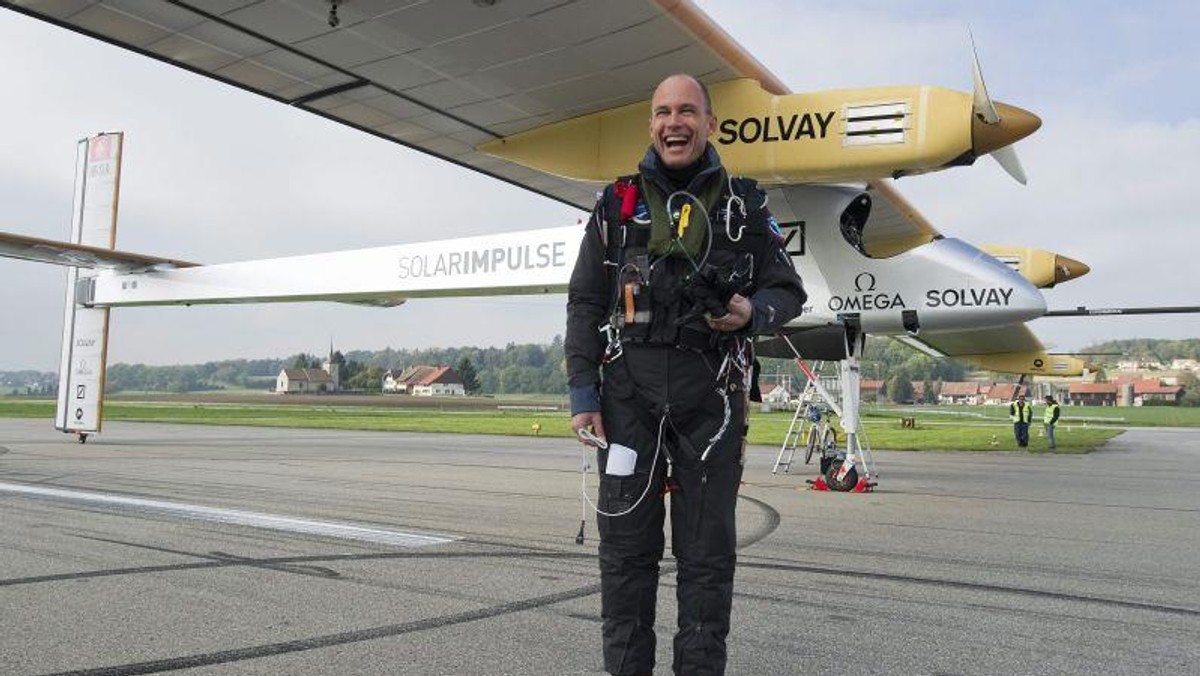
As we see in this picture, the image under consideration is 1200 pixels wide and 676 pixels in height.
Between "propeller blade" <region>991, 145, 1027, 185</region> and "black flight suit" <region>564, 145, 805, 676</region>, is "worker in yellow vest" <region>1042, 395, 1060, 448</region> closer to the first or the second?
"propeller blade" <region>991, 145, 1027, 185</region>

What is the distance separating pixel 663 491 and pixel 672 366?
15.5 inches

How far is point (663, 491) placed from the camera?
2523mm

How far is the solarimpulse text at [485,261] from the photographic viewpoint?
459 inches

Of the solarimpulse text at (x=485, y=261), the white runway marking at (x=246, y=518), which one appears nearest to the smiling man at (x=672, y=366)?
the white runway marking at (x=246, y=518)

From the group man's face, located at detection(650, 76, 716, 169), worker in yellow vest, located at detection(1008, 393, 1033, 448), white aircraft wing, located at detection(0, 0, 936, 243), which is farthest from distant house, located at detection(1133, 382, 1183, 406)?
man's face, located at detection(650, 76, 716, 169)

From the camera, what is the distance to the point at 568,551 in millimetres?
5395

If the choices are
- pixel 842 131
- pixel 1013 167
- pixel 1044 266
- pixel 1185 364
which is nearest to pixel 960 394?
pixel 1185 364

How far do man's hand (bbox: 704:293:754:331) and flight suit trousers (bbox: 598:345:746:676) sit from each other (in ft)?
0.48

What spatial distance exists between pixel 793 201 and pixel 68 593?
27.5 ft

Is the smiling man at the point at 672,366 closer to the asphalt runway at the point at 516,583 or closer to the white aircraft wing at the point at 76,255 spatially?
the asphalt runway at the point at 516,583

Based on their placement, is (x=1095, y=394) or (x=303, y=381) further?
(x=1095, y=394)

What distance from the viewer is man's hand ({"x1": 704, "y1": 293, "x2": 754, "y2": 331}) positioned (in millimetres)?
2340

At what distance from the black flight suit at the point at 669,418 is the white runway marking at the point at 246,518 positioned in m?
3.34

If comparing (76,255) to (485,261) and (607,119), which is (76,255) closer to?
(485,261)
